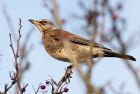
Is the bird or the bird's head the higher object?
the bird's head

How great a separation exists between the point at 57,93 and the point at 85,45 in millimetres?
3652

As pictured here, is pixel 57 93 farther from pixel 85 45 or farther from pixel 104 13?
pixel 85 45

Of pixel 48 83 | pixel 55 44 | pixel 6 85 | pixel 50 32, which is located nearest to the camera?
pixel 6 85

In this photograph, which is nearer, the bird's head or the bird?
the bird

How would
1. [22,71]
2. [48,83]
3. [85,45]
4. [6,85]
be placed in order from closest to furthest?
1. [22,71]
2. [6,85]
3. [48,83]
4. [85,45]

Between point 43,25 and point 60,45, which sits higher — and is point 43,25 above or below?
above

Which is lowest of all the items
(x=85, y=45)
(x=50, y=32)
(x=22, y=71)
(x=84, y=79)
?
(x=84, y=79)

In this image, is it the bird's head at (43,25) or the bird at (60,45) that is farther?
the bird's head at (43,25)

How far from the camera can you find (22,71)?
4.22m

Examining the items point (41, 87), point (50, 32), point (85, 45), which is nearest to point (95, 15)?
point (41, 87)

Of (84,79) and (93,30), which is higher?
(93,30)

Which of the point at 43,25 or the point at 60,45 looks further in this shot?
the point at 43,25

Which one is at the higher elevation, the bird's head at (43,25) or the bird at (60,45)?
the bird's head at (43,25)

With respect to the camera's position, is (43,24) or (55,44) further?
(43,24)
